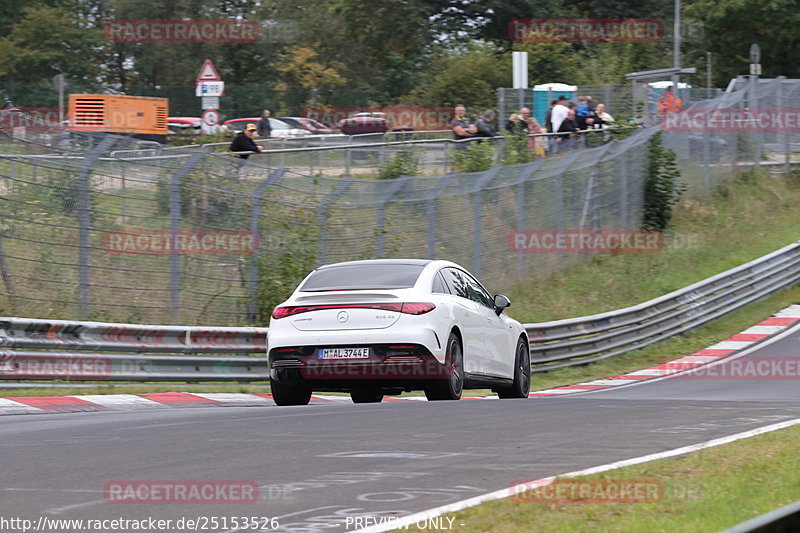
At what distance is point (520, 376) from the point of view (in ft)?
46.6

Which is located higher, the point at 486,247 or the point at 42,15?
the point at 42,15

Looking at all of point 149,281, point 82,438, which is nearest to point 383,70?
point 149,281

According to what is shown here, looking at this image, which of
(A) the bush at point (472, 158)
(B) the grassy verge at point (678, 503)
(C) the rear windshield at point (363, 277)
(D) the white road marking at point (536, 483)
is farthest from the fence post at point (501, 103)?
(B) the grassy verge at point (678, 503)

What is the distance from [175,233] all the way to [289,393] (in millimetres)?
4049

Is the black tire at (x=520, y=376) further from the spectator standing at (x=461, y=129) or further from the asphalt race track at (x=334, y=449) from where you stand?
the spectator standing at (x=461, y=129)

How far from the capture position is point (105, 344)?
13.6 metres

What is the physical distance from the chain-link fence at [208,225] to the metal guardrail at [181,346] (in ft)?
2.37

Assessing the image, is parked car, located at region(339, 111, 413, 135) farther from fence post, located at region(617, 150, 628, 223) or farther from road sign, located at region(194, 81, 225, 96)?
road sign, located at region(194, 81, 225, 96)

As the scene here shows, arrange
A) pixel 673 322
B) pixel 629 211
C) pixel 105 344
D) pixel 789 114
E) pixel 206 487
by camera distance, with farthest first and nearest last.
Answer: pixel 789 114, pixel 629 211, pixel 673 322, pixel 105 344, pixel 206 487

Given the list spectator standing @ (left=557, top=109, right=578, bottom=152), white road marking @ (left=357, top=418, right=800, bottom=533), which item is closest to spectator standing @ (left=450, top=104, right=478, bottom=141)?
spectator standing @ (left=557, top=109, right=578, bottom=152)

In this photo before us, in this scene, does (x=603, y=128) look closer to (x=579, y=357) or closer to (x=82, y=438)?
(x=579, y=357)

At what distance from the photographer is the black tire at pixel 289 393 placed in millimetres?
11795

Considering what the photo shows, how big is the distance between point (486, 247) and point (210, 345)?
7843 mm

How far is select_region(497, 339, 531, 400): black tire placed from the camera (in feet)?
46.1
